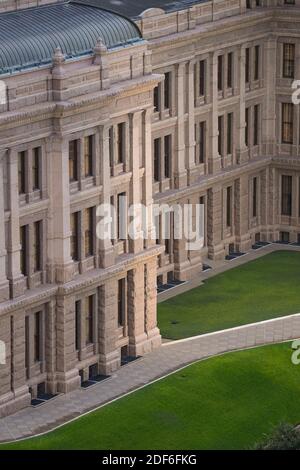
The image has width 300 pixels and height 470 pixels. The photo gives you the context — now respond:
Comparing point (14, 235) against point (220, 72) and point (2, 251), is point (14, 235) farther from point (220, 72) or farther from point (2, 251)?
point (220, 72)

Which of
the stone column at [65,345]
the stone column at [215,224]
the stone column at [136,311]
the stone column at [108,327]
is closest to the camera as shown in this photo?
the stone column at [65,345]

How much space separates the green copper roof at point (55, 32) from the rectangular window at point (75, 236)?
8628mm

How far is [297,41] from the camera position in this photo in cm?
14312

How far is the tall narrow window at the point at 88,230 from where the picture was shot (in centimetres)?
11262

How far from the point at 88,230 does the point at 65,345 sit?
6.49 meters

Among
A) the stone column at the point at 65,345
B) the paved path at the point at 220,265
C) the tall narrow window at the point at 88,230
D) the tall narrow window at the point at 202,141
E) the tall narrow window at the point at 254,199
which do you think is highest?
the tall narrow window at the point at 88,230

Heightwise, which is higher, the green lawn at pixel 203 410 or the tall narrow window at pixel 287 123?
the tall narrow window at pixel 287 123

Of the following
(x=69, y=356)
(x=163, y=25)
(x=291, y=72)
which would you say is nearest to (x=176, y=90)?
(x=163, y=25)

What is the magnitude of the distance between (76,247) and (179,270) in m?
21.6

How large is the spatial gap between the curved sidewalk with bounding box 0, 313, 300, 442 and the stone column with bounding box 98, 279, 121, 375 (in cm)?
72

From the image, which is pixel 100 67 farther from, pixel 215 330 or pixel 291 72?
pixel 291 72

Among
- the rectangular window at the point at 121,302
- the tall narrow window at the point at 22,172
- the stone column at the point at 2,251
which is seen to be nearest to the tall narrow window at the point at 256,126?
the rectangular window at the point at 121,302

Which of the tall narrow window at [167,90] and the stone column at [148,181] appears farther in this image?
the tall narrow window at [167,90]

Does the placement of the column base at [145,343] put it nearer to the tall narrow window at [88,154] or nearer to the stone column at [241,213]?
the tall narrow window at [88,154]
